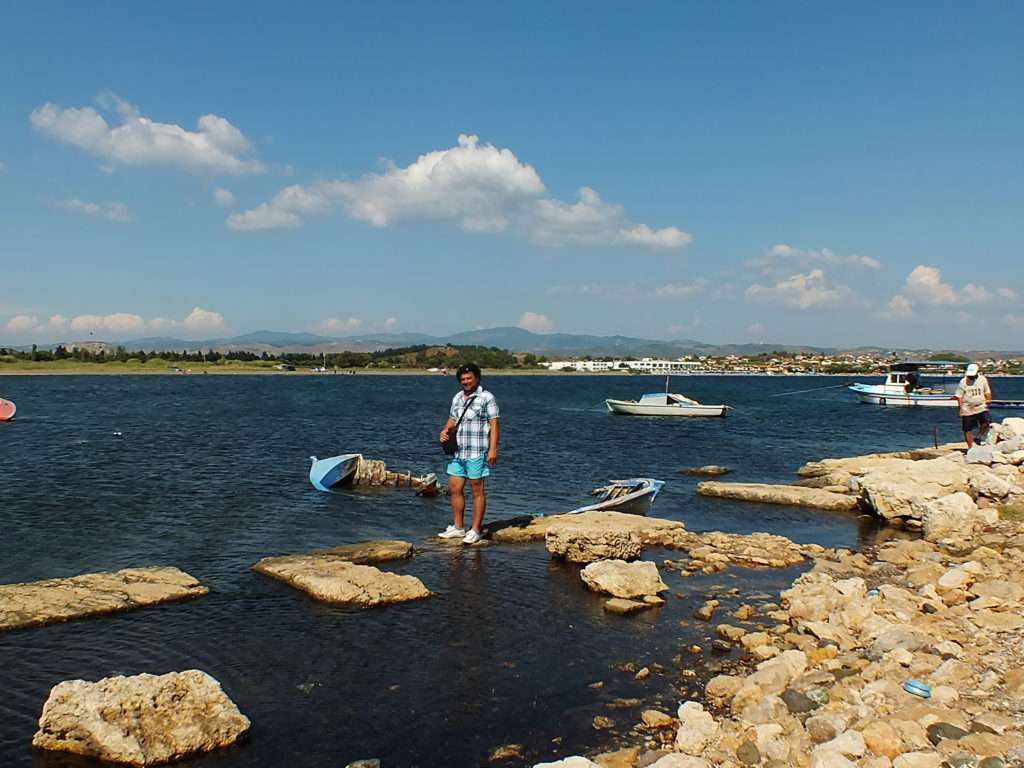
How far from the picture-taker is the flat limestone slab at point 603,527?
15992mm

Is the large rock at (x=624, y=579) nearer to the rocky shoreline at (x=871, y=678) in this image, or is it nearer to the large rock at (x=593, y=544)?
the rocky shoreline at (x=871, y=678)

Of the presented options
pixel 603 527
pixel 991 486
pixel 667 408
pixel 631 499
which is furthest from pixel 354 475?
pixel 667 408

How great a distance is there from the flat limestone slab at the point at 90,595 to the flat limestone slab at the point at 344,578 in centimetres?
146

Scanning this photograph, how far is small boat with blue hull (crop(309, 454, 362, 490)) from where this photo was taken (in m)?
23.6

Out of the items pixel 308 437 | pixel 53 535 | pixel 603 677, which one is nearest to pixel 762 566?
pixel 603 677

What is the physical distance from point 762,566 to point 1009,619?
513 cm

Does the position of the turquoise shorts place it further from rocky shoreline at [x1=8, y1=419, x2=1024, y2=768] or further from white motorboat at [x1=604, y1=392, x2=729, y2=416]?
white motorboat at [x1=604, y1=392, x2=729, y2=416]

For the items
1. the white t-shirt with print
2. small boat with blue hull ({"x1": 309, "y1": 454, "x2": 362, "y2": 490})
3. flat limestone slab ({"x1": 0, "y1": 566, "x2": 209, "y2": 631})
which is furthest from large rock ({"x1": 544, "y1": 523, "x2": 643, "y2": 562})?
the white t-shirt with print

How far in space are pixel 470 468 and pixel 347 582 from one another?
344 cm

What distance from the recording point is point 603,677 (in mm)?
9266

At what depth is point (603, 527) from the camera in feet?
50.5

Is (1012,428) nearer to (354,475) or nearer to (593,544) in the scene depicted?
(593,544)

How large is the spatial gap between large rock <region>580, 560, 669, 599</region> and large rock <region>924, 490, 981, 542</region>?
24.5 ft

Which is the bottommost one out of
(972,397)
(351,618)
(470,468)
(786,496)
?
(786,496)
